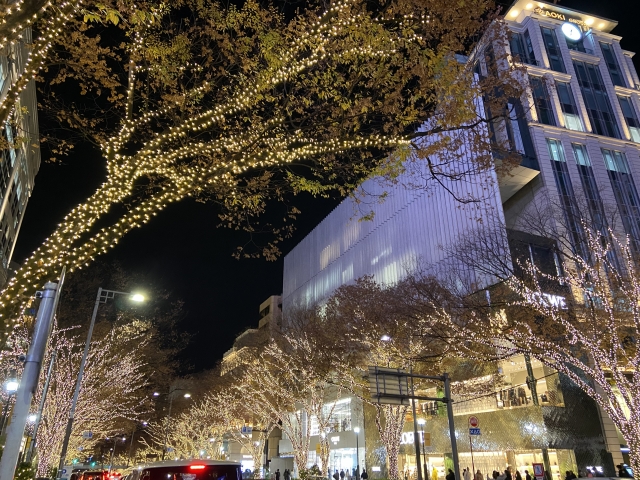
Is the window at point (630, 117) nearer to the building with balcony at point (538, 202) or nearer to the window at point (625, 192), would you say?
the building with balcony at point (538, 202)

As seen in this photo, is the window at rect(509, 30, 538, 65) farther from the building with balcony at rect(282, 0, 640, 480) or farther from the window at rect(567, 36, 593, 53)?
the window at rect(567, 36, 593, 53)

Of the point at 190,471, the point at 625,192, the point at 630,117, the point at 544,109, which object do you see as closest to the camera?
the point at 190,471

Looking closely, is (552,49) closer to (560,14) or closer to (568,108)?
(560,14)

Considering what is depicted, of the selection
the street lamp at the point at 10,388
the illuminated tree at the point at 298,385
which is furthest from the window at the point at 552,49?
the street lamp at the point at 10,388

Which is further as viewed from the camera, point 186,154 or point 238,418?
point 238,418

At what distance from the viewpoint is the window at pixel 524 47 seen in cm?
3747

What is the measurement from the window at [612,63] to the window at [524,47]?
312 inches

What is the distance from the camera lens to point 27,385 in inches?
208

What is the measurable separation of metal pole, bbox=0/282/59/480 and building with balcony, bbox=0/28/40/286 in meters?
15.3

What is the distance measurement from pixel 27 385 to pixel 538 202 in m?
32.2

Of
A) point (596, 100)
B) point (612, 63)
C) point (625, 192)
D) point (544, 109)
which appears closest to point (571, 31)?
point (612, 63)

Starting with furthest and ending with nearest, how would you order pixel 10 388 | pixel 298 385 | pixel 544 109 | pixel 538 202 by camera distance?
pixel 544 109 → pixel 538 202 → pixel 298 385 → pixel 10 388

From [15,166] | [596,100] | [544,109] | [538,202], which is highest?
[596,100]

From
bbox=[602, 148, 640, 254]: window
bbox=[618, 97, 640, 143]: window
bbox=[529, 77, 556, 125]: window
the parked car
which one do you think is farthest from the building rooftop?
the parked car
